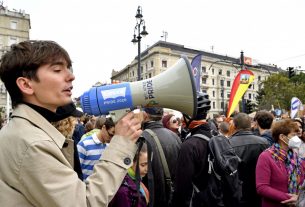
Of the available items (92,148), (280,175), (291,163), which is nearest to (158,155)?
(92,148)

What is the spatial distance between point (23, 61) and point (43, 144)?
0.41 metres

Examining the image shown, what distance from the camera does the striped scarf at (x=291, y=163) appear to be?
3.59 metres

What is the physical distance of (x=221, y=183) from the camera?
3.13 meters

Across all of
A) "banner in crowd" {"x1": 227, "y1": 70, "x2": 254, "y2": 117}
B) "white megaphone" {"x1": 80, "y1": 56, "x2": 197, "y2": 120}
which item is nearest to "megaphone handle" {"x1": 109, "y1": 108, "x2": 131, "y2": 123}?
"white megaphone" {"x1": 80, "y1": 56, "x2": 197, "y2": 120}

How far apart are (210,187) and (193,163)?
0.94 feet

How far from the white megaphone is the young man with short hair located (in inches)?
13.0

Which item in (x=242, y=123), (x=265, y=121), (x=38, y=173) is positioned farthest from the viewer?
(x=265, y=121)

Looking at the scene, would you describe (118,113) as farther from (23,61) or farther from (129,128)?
(23,61)

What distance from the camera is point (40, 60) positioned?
4.71 feet

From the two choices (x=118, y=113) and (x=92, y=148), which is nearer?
(x=118, y=113)

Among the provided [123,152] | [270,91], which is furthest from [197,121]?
[270,91]

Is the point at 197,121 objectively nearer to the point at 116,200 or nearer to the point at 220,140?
the point at 220,140

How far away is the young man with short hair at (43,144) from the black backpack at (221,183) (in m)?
1.70

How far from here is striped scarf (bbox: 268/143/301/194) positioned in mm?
3594
